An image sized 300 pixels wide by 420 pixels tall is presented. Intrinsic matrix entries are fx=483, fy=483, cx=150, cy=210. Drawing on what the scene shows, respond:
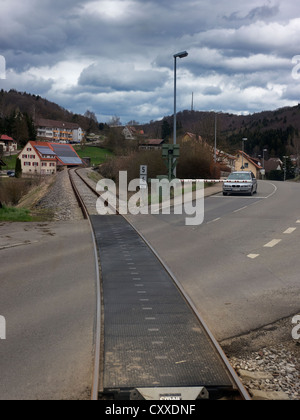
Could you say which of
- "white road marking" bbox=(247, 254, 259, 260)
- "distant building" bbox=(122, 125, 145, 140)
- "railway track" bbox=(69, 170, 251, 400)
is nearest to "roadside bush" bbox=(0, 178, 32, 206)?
"white road marking" bbox=(247, 254, 259, 260)

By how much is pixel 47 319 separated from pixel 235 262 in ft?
19.3

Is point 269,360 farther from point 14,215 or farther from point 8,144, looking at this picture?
point 8,144

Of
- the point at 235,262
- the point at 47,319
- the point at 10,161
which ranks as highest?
the point at 10,161

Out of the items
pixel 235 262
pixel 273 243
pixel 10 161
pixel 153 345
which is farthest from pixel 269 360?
pixel 10 161

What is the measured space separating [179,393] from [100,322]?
8.66ft

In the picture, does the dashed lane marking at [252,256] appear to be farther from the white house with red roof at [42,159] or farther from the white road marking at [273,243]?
the white house with red roof at [42,159]

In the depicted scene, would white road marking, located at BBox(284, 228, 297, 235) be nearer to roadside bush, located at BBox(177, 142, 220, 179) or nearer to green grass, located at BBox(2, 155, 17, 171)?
roadside bush, located at BBox(177, 142, 220, 179)

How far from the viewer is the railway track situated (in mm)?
5371

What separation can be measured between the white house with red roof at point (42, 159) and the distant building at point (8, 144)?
17.3 metres

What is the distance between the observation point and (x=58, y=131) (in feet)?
616

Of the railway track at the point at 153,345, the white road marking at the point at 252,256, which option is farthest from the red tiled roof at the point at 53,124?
the railway track at the point at 153,345

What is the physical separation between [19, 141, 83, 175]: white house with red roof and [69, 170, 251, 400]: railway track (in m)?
87.4
